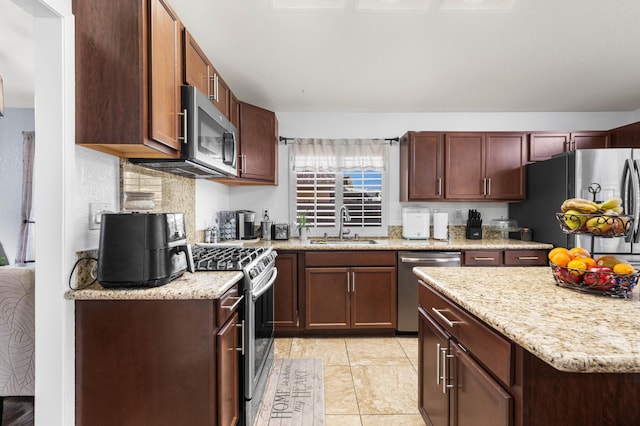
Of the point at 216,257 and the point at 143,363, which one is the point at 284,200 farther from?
the point at 143,363

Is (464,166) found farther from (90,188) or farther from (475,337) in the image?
(90,188)

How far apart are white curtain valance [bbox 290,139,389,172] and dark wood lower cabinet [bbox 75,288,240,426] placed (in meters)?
2.55

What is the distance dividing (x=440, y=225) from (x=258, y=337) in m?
2.37

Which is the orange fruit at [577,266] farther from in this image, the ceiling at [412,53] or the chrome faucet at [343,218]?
the chrome faucet at [343,218]

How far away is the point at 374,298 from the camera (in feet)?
10.0

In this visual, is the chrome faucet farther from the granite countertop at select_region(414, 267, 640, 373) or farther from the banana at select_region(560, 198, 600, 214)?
the banana at select_region(560, 198, 600, 214)

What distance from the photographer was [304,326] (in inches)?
119

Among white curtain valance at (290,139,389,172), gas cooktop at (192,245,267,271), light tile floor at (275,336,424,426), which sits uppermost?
white curtain valance at (290,139,389,172)

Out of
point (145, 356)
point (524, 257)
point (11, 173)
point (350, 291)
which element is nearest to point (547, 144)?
point (524, 257)

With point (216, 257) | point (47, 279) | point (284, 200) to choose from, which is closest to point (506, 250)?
point (284, 200)

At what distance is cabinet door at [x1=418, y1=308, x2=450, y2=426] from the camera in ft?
4.60

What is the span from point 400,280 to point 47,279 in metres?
2.60

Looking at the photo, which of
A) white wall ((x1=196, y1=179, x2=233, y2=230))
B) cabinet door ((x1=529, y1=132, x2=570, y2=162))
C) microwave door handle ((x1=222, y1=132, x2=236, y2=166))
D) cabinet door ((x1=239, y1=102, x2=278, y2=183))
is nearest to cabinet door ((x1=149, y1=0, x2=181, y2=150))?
microwave door handle ((x1=222, y1=132, x2=236, y2=166))

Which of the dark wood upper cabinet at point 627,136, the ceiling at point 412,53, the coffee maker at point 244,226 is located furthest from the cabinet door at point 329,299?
the dark wood upper cabinet at point 627,136
